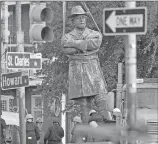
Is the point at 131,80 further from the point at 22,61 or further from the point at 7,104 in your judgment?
the point at 7,104

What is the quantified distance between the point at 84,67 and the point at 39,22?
1.90 m

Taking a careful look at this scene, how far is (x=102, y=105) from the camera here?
21109 millimetres

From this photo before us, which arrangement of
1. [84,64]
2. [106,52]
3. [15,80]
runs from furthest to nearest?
[106,52], [15,80], [84,64]

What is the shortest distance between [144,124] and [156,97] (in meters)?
1.50

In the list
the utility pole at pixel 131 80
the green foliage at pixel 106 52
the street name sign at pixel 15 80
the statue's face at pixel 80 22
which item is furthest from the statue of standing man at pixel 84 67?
the green foliage at pixel 106 52

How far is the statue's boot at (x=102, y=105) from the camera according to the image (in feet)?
68.9

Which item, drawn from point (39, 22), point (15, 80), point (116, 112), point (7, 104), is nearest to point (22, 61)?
point (15, 80)

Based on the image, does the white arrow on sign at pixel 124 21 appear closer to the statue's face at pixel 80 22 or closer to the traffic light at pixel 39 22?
the traffic light at pixel 39 22

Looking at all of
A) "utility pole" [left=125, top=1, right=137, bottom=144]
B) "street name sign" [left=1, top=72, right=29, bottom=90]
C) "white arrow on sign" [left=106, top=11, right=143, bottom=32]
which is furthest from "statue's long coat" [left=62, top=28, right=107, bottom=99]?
"utility pole" [left=125, top=1, right=137, bottom=144]

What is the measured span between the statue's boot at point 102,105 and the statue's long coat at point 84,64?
0.13 m

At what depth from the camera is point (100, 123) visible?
770 inches

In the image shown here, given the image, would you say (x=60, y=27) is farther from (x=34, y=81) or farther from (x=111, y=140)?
(x=34, y=81)

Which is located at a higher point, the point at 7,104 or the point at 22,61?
the point at 22,61

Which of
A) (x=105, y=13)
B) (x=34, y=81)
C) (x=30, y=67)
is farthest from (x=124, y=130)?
(x=34, y=81)
